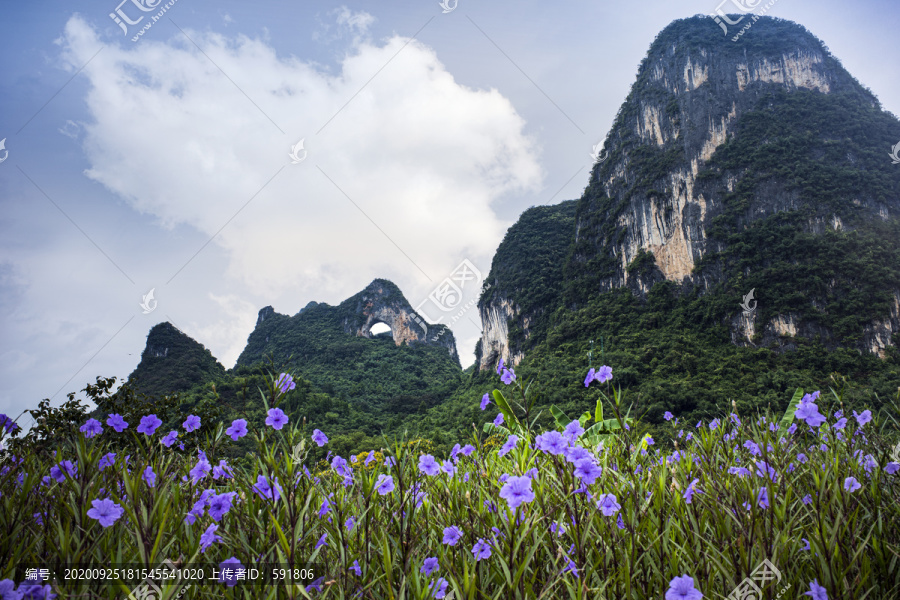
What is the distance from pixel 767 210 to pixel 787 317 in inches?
416

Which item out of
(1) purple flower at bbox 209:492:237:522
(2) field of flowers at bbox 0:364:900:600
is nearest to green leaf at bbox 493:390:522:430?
(2) field of flowers at bbox 0:364:900:600

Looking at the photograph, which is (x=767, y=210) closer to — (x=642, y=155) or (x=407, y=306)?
(x=642, y=155)

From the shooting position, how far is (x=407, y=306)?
203 feet

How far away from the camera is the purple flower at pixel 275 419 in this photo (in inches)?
43.2

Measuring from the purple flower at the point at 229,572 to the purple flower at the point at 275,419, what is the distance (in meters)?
0.32

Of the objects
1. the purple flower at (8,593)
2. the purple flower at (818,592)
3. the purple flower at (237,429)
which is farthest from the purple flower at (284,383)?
the purple flower at (818,592)

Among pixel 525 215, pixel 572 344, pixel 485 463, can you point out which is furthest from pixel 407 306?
pixel 485 463

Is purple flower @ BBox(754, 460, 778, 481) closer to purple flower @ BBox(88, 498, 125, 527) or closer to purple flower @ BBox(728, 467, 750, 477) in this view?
purple flower @ BBox(728, 467, 750, 477)

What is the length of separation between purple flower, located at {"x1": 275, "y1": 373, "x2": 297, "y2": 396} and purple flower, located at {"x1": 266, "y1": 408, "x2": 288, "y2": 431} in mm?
62

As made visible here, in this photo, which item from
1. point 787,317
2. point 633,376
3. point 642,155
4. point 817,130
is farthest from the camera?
point 642,155

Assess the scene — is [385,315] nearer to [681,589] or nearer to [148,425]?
[148,425]

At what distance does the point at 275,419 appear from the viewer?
3.68 feet

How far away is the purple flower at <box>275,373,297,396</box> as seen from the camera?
1.13m

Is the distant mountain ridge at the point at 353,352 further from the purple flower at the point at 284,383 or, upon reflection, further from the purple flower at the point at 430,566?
the purple flower at the point at 430,566
